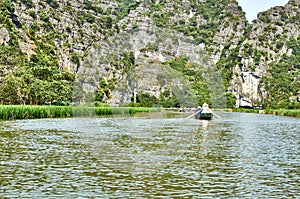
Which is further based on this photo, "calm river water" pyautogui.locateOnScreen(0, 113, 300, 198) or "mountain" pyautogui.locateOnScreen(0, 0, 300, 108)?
"mountain" pyautogui.locateOnScreen(0, 0, 300, 108)

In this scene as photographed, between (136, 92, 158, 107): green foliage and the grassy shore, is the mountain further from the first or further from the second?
the grassy shore

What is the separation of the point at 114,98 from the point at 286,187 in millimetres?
117158

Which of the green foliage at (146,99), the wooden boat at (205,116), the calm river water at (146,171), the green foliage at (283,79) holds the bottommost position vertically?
the calm river water at (146,171)

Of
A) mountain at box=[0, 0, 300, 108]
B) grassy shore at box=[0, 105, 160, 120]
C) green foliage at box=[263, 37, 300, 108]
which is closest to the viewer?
grassy shore at box=[0, 105, 160, 120]

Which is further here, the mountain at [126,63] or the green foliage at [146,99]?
the green foliage at [146,99]

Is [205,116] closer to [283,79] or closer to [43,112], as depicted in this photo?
[43,112]

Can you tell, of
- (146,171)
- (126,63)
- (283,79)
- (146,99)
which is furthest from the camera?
(283,79)

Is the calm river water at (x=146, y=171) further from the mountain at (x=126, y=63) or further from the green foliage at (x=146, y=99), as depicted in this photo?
the green foliage at (x=146, y=99)

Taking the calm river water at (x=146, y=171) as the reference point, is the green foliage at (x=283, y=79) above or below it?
above

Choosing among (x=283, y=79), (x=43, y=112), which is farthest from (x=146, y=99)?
(x=43, y=112)

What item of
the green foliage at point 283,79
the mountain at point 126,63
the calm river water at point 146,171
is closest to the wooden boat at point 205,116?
the mountain at point 126,63

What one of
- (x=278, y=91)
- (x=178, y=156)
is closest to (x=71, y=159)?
(x=178, y=156)

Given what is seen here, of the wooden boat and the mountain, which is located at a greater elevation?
the mountain

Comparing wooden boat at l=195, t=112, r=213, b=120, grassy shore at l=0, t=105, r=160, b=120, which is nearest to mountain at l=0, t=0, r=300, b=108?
grassy shore at l=0, t=105, r=160, b=120
